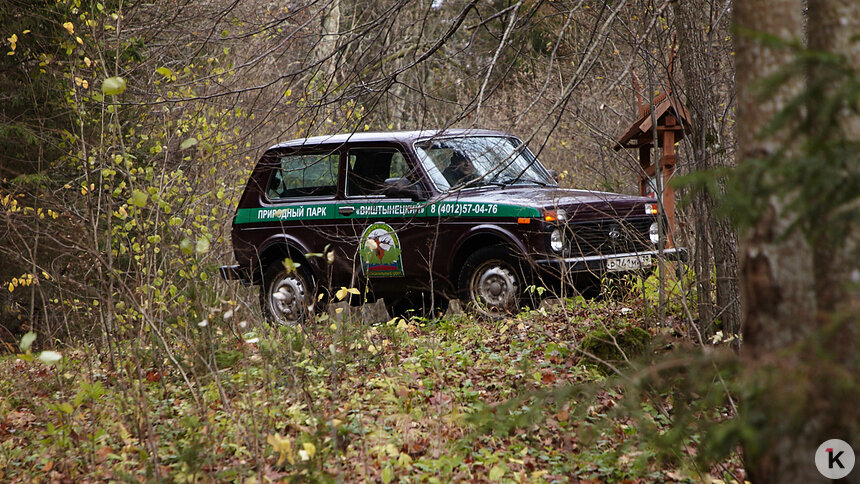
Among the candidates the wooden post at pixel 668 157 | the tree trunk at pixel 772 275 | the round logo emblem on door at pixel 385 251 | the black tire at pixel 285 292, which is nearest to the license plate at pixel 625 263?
the wooden post at pixel 668 157

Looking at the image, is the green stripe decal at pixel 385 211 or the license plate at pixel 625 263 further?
the green stripe decal at pixel 385 211

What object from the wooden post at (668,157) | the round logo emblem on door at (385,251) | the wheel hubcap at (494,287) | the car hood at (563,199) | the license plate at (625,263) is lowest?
the wheel hubcap at (494,287)

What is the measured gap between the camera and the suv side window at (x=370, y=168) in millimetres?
8695

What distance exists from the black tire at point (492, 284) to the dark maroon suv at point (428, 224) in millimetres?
10

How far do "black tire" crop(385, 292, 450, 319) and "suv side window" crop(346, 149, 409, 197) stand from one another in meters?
1.21

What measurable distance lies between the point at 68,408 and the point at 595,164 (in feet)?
43.8

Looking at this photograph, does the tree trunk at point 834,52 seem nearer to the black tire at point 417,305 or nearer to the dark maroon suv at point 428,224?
the dark maroon suv at point 428,224

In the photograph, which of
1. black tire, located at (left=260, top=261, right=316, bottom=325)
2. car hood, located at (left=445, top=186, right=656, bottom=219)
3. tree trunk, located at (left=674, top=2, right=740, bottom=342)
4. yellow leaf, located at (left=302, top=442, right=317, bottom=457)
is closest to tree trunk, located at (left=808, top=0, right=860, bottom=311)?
yellow leaf, located at (left=302, top=442, right=317, bottom=457)

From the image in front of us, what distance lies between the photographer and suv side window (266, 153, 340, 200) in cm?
898

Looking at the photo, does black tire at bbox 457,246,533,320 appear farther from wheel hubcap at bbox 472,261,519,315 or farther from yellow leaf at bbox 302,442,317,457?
yellow leaf at bbox 302,442,317,457

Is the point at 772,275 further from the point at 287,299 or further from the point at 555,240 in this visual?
the point at 287,299

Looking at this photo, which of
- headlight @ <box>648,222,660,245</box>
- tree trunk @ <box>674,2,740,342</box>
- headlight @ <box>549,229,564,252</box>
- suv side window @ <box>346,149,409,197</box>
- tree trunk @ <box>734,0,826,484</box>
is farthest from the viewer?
suv side window @ <box>346,149,409,197</box>

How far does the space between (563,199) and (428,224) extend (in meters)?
1.37

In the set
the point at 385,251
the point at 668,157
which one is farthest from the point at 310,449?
the point at 668,157
